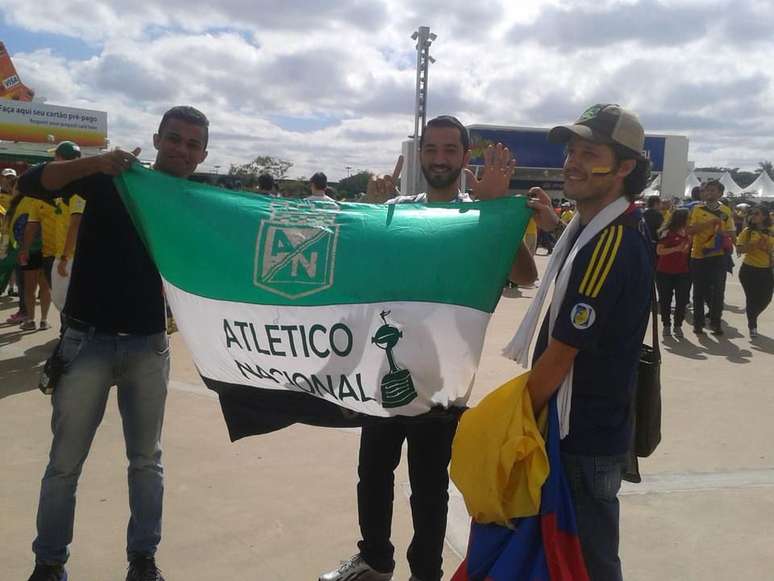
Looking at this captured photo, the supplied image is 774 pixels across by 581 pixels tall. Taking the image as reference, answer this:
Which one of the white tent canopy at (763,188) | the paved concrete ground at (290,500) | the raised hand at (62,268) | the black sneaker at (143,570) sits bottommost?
the paved concrete ground at (290,500)

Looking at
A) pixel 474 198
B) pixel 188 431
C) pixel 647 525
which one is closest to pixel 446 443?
pixel 474 198

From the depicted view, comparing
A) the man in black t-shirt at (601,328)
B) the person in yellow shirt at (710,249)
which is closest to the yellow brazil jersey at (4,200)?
the person in yellow shirt at (710,249)

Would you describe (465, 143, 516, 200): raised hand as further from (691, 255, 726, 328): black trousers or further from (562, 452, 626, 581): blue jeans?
(691, 255, 726, 328): black trousers

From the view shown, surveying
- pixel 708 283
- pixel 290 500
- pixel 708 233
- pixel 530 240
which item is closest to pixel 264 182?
pixel 708 233

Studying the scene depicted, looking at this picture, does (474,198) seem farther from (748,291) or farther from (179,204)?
(748,291)

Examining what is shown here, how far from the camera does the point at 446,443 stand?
2.75 m

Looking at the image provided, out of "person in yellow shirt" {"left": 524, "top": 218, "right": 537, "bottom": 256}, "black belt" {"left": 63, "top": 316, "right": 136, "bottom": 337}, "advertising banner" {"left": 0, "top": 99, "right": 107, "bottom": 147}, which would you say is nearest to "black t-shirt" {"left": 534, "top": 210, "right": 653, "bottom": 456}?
"person in yellow shirt" {"left": 524, "top": 218, "right": 537, "bottom": 256}

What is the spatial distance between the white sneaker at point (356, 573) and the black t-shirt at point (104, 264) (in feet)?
4.35

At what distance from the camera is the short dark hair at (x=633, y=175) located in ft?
6.80

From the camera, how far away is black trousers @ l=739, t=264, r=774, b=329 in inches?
336

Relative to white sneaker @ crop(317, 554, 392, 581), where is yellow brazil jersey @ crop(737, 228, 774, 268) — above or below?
above

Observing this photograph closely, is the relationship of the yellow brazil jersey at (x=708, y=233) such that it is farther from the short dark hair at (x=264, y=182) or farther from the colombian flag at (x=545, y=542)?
the colombian flag at (x=545, y=542)

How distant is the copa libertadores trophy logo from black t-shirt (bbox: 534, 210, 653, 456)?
669 mm

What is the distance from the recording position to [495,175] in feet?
8.93
